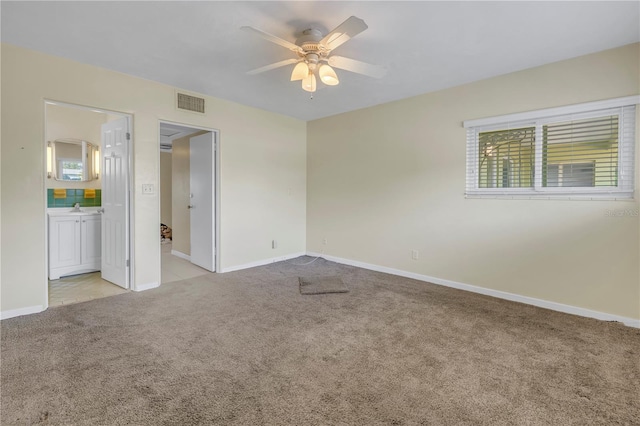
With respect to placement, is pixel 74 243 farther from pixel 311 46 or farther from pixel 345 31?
pixel 345 31

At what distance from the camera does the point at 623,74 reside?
2.68 meters

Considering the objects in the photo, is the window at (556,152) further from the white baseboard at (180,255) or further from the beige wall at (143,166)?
the white baseboard at (180,255)

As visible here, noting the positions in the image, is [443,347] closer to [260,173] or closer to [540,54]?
[540,54]

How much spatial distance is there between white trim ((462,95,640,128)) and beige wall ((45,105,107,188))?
538 cm

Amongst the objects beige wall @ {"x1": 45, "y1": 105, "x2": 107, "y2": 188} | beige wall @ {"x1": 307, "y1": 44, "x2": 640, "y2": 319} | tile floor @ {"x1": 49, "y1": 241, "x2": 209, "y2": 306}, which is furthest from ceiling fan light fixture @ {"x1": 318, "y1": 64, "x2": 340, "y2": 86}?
beige wall @ {"x1": 45, "y1": 105, "x2": 107, "y2": 188}

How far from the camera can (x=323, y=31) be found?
2.40 meters

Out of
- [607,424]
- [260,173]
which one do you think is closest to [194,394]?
[607,424]

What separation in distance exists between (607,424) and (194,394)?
224 centimetres

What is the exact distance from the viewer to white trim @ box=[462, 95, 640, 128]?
266 centimetres

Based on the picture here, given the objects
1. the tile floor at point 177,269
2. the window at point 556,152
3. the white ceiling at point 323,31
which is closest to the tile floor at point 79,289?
the tile floor at point 177,269

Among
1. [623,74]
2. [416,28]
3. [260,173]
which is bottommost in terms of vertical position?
[260,173]

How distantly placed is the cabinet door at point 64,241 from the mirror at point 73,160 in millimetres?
908

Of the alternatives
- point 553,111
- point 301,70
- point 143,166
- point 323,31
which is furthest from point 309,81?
point 553,111

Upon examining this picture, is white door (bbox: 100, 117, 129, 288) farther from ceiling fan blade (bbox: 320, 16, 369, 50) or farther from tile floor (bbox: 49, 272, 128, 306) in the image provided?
ceiling fan blade (bbox: 320, 16, 369, 50)
